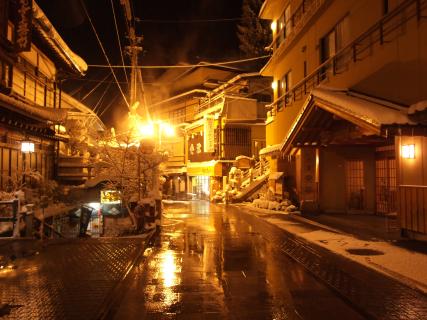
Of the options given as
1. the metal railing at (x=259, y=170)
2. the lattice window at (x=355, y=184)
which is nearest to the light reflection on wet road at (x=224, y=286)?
the lattice window at (x=355, y=184)

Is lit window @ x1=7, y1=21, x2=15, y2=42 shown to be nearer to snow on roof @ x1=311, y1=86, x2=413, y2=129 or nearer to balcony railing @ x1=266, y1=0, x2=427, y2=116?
snow on roof @ x1=311, y1=86, x2=413, y2=129

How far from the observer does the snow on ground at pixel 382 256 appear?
7785 mm

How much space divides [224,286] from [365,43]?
11562mm

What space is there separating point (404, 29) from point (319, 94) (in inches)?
139

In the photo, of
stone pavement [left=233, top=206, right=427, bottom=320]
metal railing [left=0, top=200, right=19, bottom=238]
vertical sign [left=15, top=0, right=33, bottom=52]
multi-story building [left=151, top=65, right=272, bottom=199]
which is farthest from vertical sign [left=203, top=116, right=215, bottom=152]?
metal railing [left=0, top=200, right=19, bottom=238]

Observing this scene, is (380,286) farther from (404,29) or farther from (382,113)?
(404,29)

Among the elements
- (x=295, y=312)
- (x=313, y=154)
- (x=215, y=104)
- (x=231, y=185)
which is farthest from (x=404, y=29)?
(x=215, y=104)

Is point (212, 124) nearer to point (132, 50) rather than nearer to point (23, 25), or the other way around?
point (132, 50)

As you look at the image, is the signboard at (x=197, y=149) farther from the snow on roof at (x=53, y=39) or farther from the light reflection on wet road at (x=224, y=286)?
the light reflection on wet road at (x=224, y=286)

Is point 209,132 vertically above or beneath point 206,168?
above

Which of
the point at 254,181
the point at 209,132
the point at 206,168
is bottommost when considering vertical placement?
the point at 254,181

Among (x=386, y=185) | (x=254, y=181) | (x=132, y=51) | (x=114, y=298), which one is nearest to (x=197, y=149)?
(x=254, y=181)

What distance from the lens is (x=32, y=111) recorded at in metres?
14.1

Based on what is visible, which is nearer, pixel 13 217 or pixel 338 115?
pixel 13 217
